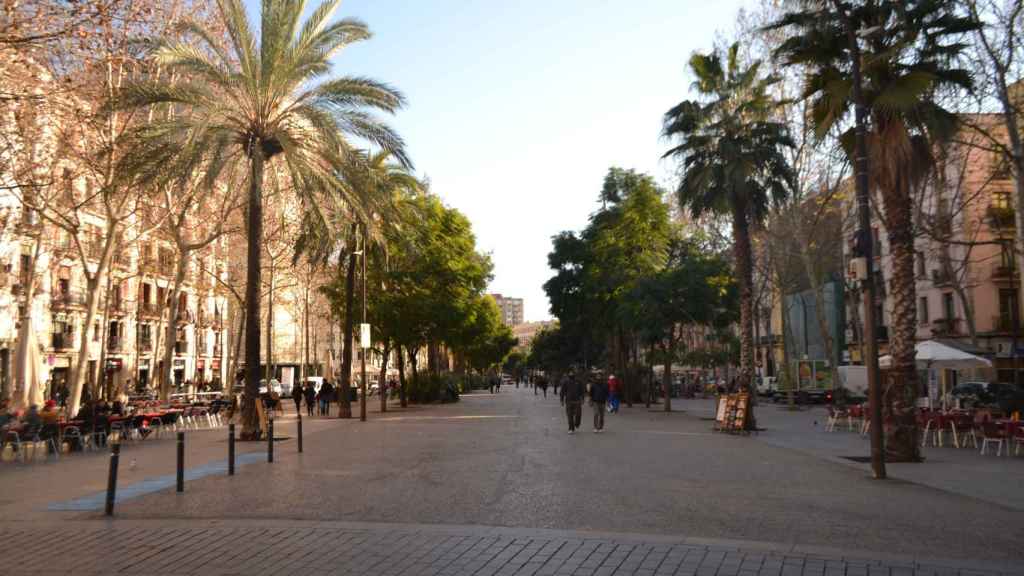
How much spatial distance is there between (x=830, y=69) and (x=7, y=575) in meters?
16.8

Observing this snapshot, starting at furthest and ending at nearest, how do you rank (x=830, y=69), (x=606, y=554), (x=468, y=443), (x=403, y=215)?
(x=403, y=215) → (x=468, y=443) → (x=830, y=69) → (x=606, y=554)

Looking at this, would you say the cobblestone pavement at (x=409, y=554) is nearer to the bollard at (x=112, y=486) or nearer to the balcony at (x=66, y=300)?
the bollard at (x=112, y=486)

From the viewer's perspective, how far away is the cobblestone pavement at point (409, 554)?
23.7ft

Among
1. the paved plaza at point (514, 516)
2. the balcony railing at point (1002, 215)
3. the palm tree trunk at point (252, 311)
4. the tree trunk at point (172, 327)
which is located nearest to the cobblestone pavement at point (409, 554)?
the paved plaza at point (514, 516)

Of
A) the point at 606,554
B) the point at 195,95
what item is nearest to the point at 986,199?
the point at 195,95

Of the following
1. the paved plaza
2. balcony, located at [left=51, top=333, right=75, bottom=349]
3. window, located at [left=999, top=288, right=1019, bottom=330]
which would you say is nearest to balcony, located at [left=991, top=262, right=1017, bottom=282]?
window, located at [left=999, top=288, right=1019, bottom=330]

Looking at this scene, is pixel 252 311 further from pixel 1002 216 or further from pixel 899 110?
pixel 1002 216

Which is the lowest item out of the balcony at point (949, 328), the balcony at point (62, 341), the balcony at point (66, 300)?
the balcony at point (949, 328)

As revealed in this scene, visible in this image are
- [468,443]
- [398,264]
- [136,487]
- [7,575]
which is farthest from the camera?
[398,264]

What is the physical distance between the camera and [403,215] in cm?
3638

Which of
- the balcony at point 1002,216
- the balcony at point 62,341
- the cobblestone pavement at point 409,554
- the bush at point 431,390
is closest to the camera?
the cobblestone pavement at point 409,554

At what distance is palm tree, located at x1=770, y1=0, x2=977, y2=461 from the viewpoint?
16266mm

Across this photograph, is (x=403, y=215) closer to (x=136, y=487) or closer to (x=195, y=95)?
(x=195, y=95)

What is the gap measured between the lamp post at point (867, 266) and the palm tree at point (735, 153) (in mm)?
10310
